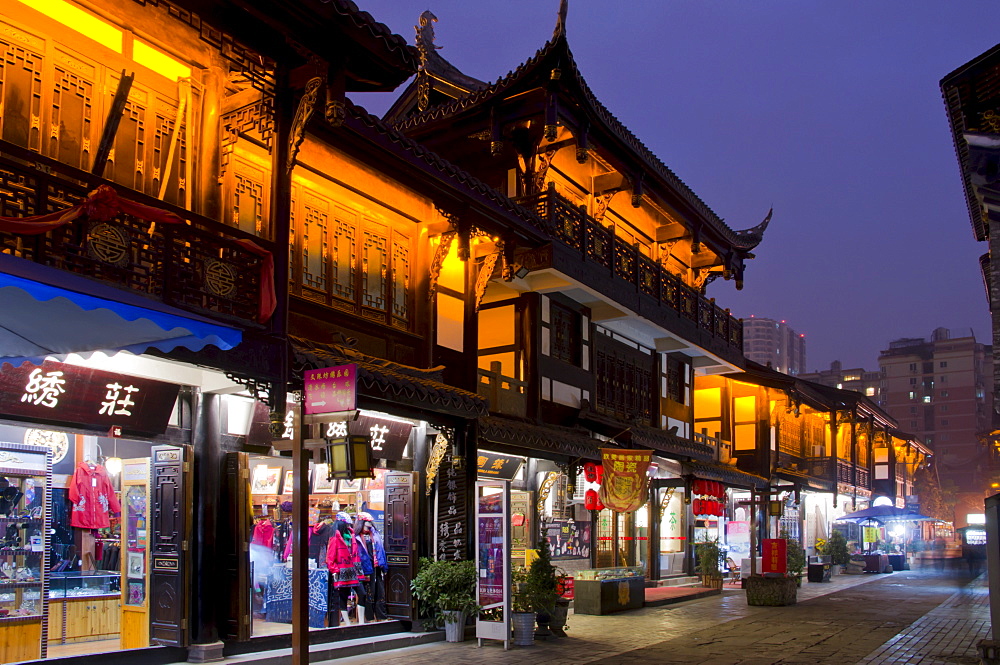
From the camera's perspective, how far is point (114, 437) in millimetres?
11633

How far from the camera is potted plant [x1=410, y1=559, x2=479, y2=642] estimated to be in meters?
15.1

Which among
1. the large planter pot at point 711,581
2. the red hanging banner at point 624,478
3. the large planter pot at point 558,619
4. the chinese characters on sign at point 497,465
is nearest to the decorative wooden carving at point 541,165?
the chinese characters on sign at point 497,465

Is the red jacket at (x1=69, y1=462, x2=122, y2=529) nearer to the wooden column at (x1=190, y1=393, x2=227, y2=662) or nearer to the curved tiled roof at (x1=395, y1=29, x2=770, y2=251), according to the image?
the wooden column at (x1=190, y1=393, x2=227, y2=662)

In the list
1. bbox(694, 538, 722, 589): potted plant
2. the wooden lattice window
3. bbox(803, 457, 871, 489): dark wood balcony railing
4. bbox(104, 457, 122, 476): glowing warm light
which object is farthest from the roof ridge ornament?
bbox(803, 457, 871, 489): dark wood balcony railing

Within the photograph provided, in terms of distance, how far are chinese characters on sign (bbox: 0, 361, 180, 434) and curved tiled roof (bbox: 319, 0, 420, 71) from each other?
5237 mm

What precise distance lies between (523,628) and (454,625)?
1.14m

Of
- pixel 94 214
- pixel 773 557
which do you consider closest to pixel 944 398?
pixel 773 557

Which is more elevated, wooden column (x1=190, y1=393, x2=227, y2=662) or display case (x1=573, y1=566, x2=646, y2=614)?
wooden column (x1=190, y1=393, x2=227, y2=662)

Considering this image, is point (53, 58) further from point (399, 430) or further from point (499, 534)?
point (499, 534)

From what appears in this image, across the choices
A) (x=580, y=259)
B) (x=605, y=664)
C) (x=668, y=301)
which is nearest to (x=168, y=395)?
(x=605, y=664)

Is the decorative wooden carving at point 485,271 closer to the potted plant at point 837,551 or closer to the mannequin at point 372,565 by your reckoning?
the mannequin at point 372,565

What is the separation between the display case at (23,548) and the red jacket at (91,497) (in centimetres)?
59

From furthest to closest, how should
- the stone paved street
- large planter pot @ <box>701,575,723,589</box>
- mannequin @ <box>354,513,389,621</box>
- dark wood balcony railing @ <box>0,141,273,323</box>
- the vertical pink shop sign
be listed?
large planter pot @ <box>701,575,723,589</box>
mannequin @ <box>354,513,389,621</box>
the stone paved street
the vertical pink shop sign
dark wood balcony railing @ <box>0,141,273,323</box>

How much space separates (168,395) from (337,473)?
3.20 metres
